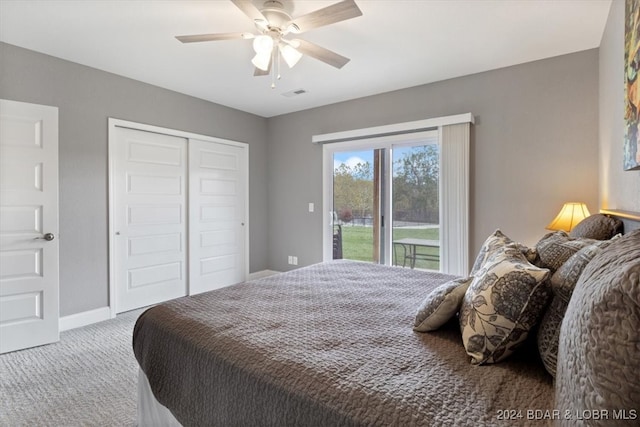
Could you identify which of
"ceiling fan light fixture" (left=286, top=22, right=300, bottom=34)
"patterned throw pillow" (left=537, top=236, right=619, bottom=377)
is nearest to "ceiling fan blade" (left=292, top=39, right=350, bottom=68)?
"ceiling fan light fixture" (left=286, top=22, right=300, bottom=34)

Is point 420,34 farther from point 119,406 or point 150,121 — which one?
point 119,406

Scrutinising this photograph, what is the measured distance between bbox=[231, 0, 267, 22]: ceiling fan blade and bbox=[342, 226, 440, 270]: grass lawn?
2681 mm

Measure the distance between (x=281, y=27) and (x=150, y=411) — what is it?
7.71ft

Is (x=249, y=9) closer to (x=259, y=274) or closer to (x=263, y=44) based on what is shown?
(x=263, y=44)

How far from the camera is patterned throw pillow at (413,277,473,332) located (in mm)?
1265

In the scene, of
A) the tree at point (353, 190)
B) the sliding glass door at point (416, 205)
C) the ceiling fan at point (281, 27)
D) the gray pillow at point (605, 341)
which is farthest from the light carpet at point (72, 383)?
the sliding glass door at point (416, 205)

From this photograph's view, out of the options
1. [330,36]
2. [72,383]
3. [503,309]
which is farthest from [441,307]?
[72,383]

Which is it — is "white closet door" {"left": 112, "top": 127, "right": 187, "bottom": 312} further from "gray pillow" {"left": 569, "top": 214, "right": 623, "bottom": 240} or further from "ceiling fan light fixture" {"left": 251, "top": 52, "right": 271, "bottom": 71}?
"gray pillow" {"left": 569, "top": 214, "right": 623, "bottom": 240}

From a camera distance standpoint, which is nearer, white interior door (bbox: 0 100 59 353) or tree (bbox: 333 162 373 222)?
white interior door (bbox: 0 100 59 353)

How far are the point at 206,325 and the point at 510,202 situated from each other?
9.71 ft

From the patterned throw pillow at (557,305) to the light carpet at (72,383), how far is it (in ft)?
6.75

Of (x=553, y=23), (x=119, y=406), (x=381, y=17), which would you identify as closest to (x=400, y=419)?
(x=119, y=406)

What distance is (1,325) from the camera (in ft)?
8.43

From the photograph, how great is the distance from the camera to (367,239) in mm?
4152
